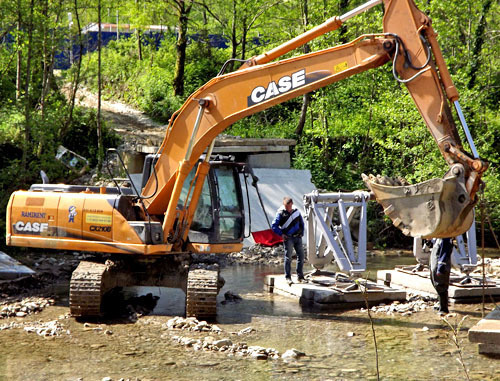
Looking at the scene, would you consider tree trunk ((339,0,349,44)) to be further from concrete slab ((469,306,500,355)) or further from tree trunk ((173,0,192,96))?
concrete slab ((469,306,500,355))

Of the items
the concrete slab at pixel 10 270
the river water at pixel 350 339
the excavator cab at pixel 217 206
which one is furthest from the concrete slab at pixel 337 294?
the concrete slab at pixel 10 270

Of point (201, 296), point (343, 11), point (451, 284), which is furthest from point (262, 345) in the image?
point (343, 11)

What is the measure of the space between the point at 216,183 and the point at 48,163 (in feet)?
22.0

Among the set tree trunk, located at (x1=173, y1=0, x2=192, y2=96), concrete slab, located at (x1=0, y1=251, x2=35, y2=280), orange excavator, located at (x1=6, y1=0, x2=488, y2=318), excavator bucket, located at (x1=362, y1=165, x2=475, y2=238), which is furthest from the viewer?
tree trunk, located at (x1=173, y1=0, x2=192, y2=96)

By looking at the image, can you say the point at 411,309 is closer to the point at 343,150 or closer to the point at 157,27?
the point at 343,150

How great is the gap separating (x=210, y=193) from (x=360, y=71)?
2.97 metres

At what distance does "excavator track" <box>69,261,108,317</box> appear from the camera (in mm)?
9273

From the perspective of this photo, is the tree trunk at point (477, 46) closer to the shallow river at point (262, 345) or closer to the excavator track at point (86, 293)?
the shallow river at point (262, 345)

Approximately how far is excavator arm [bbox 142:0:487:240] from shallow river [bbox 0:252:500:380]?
148 cm

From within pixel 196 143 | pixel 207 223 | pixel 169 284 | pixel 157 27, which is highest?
pixel 157 27

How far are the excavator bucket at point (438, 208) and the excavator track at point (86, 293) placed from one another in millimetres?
4226

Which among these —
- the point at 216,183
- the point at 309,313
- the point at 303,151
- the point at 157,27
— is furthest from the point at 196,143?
the point at 157,27

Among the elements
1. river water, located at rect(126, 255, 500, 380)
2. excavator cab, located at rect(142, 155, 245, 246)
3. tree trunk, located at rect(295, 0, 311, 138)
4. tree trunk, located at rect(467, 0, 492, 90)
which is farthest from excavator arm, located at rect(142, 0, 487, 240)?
tree trunk, located at rect(467, 0, 492, 90)

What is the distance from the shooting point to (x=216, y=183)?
1004 centimetres
